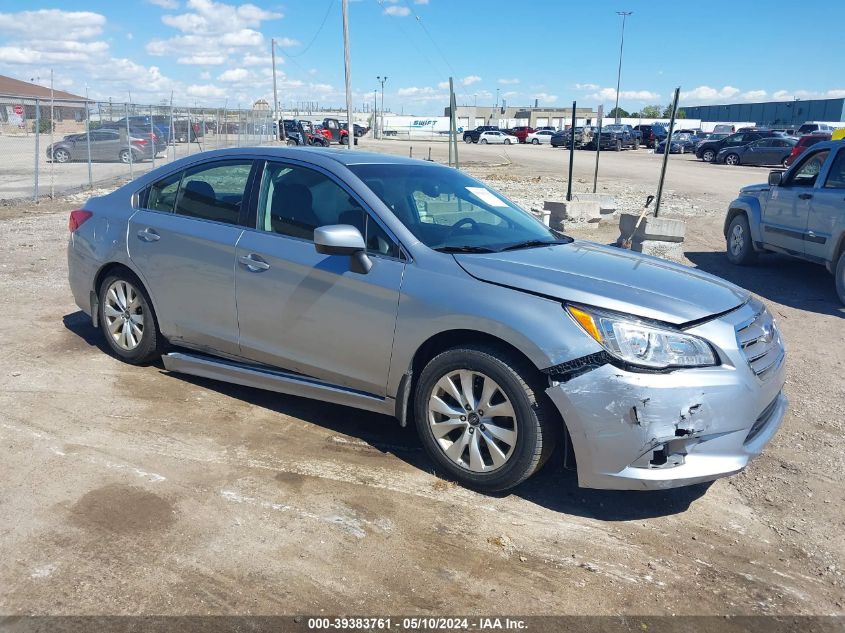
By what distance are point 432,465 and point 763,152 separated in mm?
36589

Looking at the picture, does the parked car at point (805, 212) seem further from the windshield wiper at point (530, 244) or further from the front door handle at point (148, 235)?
the front door handle at point (148, 235)

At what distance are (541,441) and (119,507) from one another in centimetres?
211

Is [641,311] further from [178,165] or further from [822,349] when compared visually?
[822,349]

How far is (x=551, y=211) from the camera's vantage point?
13.4m

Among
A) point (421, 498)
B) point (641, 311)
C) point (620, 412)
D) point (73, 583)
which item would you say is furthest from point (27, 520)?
point (641, 311)

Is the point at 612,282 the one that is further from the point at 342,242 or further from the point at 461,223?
the point at 342,242

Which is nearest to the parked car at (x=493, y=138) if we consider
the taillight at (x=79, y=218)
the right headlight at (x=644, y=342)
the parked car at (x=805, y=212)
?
the parked car at (x=805, y=212)

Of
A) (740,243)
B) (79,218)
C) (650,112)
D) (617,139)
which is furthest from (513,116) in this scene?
(79,218)

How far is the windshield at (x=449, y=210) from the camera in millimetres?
4188

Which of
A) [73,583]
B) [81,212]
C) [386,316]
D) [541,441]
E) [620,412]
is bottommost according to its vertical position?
[73,583]

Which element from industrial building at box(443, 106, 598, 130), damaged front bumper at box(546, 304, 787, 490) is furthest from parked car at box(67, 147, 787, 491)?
industrial building at box(443, 106, 598, 130)

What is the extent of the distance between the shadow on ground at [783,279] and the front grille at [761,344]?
15.3 feet

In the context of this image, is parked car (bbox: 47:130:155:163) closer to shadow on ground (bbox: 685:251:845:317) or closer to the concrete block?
the concrete block

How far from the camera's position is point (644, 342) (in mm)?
3352
